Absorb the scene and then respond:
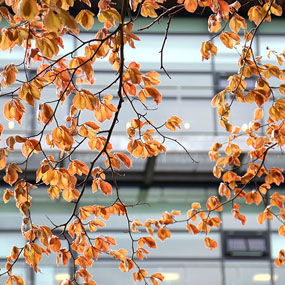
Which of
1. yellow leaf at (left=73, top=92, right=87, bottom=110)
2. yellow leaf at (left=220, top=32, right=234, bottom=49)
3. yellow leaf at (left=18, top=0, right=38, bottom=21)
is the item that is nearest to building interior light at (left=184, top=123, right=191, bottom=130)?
yellow leaf at (left=220, top=32, right=234, bottom=49)

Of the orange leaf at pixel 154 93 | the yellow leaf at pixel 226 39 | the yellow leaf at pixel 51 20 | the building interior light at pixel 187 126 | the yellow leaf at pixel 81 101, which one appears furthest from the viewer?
the building interior light at pixel 187 126

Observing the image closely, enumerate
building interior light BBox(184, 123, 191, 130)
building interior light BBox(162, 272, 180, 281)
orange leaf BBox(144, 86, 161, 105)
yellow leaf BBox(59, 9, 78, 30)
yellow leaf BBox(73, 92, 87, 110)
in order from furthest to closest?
building interior light BBox(184, 123, 191, 130) → building interior light BBox(162, 272, 180, 281) → orange leaf BBox(144, 86, 161, 105) → yellow leaf BBox(73, 92, 87, 110) → yellow leaf BBox(59, 9, 78, 30)

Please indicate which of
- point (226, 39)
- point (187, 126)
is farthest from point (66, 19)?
point (187, 126)

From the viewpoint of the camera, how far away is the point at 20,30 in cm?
313

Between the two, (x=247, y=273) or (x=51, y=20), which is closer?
(x=51, y=20)

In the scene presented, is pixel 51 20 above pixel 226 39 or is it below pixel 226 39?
below

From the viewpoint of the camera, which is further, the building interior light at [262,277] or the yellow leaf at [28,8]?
the building interior light at [262,277]

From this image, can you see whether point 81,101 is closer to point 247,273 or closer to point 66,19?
point 66,19

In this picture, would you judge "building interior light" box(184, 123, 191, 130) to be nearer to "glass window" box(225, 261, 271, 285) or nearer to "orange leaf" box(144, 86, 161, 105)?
"glass window" box(225, 261, 271, 285)

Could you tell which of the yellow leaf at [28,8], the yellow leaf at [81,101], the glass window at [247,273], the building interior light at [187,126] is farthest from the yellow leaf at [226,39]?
the glass window at [247,273]

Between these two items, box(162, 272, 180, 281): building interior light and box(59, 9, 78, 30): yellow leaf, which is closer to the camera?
box(59, 9, 78, 30): yellow leaf

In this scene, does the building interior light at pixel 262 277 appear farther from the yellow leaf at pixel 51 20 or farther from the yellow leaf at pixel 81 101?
the yellow leaf at pixel 51 20

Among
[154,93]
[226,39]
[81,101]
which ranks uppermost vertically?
[226,39]

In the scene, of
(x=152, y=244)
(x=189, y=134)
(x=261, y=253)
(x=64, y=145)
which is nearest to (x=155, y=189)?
(x=189, y=134)
